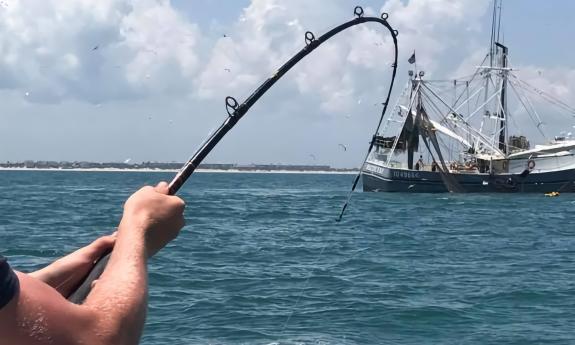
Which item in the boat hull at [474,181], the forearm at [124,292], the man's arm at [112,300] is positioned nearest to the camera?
the man's arm at [112,300]

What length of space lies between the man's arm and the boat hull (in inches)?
2290

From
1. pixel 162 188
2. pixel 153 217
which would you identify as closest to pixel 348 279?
pixel 162 188

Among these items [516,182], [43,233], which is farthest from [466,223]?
[516,182]

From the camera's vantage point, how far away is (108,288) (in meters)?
1.86

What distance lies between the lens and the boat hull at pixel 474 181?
197ft

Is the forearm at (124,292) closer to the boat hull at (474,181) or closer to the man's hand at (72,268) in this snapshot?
the man's hand at (72,268)

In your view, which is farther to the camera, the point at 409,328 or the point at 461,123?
the point at 461,123

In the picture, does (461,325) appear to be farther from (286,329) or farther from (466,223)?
(466,223)

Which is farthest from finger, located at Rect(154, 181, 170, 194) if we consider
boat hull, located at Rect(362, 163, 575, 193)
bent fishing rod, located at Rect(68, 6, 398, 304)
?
boat hull, located at Rect(362, 163, 575, 193)

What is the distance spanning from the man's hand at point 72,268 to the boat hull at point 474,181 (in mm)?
57938

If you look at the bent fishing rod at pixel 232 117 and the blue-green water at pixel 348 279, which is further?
the blue-green water at pixel 348 279

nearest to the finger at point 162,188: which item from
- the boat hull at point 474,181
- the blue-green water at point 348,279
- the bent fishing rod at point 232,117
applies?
the bent fishing rod at point 232,117

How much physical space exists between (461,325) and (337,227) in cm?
1741

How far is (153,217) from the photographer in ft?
6.92
